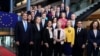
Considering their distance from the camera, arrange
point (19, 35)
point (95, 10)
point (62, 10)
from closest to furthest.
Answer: point (19, 35)
point (62, 10)
point (95, 10)

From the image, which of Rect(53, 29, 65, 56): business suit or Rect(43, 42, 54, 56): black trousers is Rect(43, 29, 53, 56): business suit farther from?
Rect(53, 29, 65, 56): business suit

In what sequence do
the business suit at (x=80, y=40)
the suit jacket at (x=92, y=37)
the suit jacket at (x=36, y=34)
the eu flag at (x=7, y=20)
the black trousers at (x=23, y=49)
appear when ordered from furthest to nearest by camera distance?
the eu flag at (x=7, y=20), the business suit at (x=80, y=40), the suit jacket at (x=36, y=34), the black trousers at (x=23, y=49), the suit jacket at (x=92, y=37)

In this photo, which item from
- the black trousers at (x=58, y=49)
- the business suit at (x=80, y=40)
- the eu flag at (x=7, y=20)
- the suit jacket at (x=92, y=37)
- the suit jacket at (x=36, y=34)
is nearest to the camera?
the suit jacket at (x=92, y=37)

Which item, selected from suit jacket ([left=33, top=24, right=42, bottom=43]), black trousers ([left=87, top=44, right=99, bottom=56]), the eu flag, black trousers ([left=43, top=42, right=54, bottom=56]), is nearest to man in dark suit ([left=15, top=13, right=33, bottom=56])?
suit jacket ([left=33, top=24, right=42, bottom=43])

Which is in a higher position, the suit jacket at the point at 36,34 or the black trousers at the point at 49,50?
the suit jacket at the point at 36,34

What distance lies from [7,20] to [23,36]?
2.98 metres

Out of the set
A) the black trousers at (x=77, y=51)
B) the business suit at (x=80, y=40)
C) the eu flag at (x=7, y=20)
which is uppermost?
the eu flag at (x=7, y=20)

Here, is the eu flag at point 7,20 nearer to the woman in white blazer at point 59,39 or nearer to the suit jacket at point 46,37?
the suit jacket at point 46,37

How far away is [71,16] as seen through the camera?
471 inches

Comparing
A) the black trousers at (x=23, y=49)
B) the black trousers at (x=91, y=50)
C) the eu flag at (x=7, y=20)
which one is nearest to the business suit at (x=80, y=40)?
the black trousers at (x=91, y=50)

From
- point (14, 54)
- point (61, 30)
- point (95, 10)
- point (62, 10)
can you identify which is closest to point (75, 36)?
point (61, 30)

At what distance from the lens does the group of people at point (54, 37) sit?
1133cm

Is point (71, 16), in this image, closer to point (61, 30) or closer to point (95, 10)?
point (61, 30)

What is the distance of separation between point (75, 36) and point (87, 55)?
839mm
